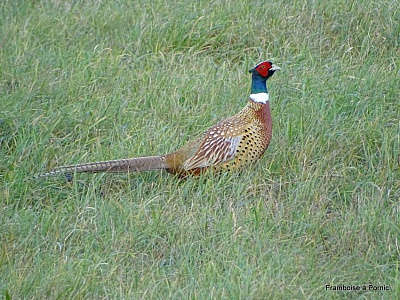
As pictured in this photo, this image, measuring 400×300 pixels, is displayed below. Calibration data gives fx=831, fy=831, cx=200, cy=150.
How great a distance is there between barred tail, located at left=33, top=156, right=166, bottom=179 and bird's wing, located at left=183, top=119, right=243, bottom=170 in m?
0.16

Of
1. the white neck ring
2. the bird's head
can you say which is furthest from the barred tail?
the bird's head

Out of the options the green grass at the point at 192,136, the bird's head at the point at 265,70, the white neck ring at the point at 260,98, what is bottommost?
the green grass at the point at 192,136

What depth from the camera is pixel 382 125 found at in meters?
4.79

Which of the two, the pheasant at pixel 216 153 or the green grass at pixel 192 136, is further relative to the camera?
the pheasant at pixel 216 153

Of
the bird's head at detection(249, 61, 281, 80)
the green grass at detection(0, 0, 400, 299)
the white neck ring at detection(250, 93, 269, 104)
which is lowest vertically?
the green grass at detection(0, 0, 400, 299)

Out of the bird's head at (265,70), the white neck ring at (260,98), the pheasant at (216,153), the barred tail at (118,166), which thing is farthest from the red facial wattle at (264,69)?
the barred tail at (118,166)

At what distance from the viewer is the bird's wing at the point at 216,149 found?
4516 mm

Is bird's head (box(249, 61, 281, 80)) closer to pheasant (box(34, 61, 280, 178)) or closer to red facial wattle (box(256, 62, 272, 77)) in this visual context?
red facial wattle (box(256, 62, 272, 77))

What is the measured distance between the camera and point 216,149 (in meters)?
4.54

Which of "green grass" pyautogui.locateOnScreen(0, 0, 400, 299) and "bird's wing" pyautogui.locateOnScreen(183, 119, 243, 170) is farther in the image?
"bird's wing" pyautogui.locateOnScreen(183, 119, 243, 170)

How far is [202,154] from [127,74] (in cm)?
125

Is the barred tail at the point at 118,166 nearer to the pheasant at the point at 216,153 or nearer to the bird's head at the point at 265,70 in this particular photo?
the pheasant at the point at 216,153

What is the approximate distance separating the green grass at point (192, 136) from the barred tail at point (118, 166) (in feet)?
0.23

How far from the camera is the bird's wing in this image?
14.8 ft
